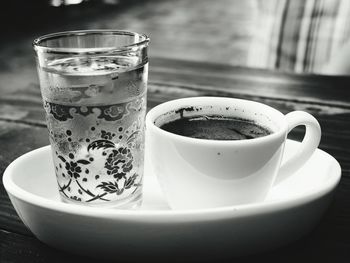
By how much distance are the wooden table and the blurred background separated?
15cm

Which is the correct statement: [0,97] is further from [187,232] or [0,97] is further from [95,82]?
[187,232]

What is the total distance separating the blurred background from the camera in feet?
4.86

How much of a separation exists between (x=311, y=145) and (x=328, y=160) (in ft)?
0.13

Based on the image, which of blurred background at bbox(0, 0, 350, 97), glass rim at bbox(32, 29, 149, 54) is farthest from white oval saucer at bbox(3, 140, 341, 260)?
blurred background at bbox(0, 0, 350, 97)

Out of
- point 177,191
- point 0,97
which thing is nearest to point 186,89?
point 0,97

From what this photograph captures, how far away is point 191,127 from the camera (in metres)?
0.52

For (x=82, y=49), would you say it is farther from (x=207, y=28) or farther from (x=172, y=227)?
(x=207, y=28)

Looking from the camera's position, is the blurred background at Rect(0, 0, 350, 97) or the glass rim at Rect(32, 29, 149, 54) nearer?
the glass rim at Rect(32, 29, 149, 54)

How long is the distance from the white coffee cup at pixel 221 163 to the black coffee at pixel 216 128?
0.01m

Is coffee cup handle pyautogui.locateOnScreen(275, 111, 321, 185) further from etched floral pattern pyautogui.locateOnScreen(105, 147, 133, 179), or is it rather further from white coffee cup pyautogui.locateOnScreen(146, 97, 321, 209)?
etched floral pattern pyautogui.locateOnScreen(105, 147, 133, 179)

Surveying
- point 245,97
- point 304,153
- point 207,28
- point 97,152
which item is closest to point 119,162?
point 97,152

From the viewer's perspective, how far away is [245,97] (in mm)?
867

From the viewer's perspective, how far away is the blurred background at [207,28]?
4.86 feet

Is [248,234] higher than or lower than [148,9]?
higher
